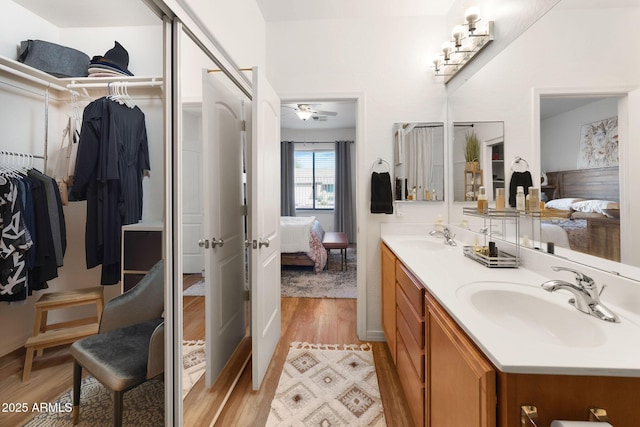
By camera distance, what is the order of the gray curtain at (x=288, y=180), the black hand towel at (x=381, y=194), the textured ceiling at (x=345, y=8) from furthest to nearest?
1. the gray curtain at (x=288, y=180)
2. the black hand towel at (x=381, y=194)
3. the textured ceiling at (x=345, y=8)

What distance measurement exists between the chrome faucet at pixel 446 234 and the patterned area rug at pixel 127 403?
181 cm

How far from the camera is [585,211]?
43.8 inches

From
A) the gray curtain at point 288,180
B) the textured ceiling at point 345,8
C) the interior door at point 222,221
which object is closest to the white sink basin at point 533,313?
the interior door at point 222,221

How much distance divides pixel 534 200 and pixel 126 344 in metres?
1.89

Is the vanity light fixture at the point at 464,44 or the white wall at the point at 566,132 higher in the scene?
the vanity light fixture at the point at 464,44

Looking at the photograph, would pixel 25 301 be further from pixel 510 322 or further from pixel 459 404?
pixel 510 322

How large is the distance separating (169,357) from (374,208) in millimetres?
1743

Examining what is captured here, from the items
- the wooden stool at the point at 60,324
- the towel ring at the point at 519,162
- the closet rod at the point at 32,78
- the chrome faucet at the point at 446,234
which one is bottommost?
the wooden stool at the point at 60,324

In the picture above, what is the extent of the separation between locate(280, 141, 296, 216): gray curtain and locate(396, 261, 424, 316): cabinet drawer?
482cm

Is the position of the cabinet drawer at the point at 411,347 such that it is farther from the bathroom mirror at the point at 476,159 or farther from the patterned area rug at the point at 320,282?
the patterned area rug at the point at 320,282

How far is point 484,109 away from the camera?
1899 millimetres

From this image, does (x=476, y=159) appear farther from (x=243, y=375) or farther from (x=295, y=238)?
(x=295, y=238)

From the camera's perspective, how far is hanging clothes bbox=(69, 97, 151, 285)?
2.75 feet

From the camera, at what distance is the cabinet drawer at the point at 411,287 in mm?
1269
